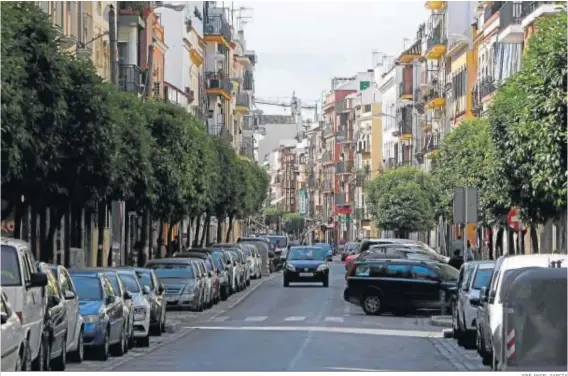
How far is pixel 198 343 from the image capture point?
34719 millimetres

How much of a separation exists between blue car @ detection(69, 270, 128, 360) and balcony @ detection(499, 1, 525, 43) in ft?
156

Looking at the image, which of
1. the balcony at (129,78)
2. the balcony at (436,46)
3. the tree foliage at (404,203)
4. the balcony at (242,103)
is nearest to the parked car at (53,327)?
the balcony at (129,78)

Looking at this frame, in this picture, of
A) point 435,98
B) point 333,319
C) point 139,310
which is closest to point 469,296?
point 139,310

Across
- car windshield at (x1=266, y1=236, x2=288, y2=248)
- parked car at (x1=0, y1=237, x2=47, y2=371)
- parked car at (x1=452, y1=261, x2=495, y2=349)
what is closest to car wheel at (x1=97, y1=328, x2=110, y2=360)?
parked car at (x1=0, y1=237, x2=47, y2=371)

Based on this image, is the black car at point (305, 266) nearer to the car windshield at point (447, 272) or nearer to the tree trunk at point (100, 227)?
the tree trunk at point (100, 227)

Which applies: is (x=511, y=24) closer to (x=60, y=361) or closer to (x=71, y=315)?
(x=71, y=315)

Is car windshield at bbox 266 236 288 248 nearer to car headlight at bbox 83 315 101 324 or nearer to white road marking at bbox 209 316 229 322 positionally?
white road marking at bbox 209 316 229 322

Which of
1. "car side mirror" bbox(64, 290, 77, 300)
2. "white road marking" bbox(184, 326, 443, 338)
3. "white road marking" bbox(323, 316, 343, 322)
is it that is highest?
"car side mirror" bbox(64, 290, 77, 300)

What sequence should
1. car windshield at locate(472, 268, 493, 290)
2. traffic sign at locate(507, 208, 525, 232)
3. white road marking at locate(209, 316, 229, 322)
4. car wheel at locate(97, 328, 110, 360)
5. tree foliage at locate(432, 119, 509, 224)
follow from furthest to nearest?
tree foliage at locate(432, 119, 509, 224), traffic sign at locate(507, 208, 525, 232), white road marking at locate(209, 316, 229, 322), car windshield at locate(472, 268, 493, 290), car wheel at locate(97, 328, 110, 360)

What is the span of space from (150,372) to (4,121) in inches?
208

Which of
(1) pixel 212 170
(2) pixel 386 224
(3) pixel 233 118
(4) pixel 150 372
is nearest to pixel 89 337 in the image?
(4) pixel 150 372

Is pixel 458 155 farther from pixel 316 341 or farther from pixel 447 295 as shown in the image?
pixel 316 341

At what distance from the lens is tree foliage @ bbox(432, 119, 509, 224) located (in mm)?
58812

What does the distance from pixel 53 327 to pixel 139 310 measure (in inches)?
385
